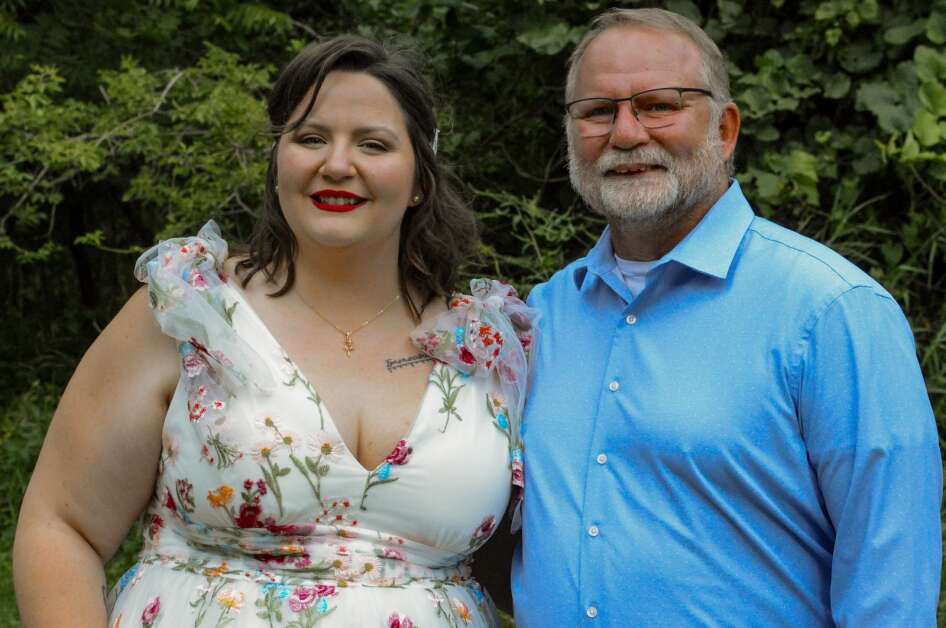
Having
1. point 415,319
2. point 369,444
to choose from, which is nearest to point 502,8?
point 415,319

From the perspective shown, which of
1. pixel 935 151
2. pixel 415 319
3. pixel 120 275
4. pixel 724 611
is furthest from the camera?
pixel 120 275

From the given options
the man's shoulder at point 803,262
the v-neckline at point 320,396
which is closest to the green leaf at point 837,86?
the man's shoulder at point 803,262

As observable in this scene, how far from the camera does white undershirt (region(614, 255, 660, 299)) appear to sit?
277 cm

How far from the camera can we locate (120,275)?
25.4ft

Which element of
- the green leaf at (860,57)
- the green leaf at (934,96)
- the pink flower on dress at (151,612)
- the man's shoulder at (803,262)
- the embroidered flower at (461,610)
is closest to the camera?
the man's shoulder at (803,262)

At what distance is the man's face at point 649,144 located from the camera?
2699mm

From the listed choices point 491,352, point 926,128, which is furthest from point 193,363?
point 926,128

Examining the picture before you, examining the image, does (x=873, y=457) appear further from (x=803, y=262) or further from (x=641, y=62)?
(x=641, y=62)

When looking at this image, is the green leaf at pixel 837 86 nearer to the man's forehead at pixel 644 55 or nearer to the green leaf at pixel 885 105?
the green leaf at pixel 885 105

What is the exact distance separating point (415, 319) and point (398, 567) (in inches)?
21.8

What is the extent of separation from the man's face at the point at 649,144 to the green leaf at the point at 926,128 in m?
2.00

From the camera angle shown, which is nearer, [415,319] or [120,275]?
[415,319]

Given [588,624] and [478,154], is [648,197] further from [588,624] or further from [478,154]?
[478,154]

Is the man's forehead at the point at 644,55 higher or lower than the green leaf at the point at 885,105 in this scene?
higher
